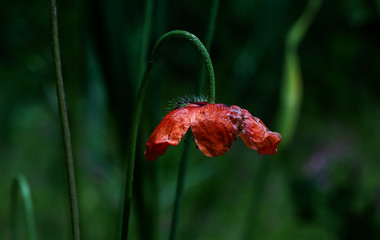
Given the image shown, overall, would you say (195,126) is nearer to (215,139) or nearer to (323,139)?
(215,139)

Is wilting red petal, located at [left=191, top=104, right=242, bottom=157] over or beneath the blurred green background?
over

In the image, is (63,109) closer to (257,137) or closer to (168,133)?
(168,133)

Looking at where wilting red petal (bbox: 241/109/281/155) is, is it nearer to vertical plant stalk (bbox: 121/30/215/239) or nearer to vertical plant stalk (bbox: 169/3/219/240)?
vertical plant stalk (bbox: 121/30/215/239)

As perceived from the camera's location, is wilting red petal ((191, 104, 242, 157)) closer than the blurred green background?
Yes

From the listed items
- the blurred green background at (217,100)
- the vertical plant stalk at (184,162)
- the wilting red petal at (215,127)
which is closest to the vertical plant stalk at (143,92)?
the wilting red petal at (215,127)

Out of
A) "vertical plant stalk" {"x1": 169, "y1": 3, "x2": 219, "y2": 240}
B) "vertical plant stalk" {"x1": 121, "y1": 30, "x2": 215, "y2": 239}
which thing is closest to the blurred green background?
"vertical plant stalk" {"x1": 169, "y1": 3, "x2": 219, "y2": 240}

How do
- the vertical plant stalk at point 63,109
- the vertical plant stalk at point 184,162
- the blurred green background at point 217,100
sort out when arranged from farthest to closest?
the blurred green background at point 217,100 < the vertical plant stalk at point 184,162 < the vertical plant stalk at point 63,109

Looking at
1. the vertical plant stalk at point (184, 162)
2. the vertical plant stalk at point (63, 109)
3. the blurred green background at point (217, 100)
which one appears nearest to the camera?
the vertical plant stalk at point (63, 109)

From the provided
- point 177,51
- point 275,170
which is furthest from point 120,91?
point 177,51

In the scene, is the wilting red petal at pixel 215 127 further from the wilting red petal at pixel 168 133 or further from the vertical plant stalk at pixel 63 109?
the vertical plant stalk at pixel 63 109
